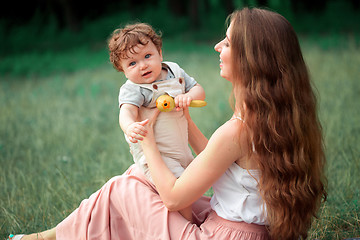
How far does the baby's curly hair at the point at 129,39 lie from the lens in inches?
73.3

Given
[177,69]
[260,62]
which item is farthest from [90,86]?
[260,62]

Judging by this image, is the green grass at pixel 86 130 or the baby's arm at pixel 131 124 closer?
the baby's arm at pixel 131 124

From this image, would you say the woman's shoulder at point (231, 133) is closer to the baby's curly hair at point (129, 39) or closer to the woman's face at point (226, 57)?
the woman's face at point (226, 57)

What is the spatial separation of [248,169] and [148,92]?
1.96ft

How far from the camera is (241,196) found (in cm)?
169

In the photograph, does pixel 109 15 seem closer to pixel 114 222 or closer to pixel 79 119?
pixel 79 119

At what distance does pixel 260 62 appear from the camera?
1585mm

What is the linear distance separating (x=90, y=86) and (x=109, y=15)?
9.42 m

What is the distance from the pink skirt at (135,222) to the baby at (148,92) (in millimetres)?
107

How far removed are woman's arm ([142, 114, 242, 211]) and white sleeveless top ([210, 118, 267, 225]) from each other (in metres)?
0.08

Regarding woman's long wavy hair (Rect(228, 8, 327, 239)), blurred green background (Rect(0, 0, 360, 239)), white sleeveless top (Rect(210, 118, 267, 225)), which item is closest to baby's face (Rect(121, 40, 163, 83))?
woman's long wavy hair (Rect(228, 8, 327, 239))

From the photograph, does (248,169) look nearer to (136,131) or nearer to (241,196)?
(241,196)

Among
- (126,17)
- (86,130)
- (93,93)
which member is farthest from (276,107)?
(126,17)

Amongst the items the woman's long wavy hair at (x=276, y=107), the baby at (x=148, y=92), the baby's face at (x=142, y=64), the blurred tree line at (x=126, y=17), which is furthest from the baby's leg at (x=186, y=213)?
the blurred tree line at (x=126, y=17)
